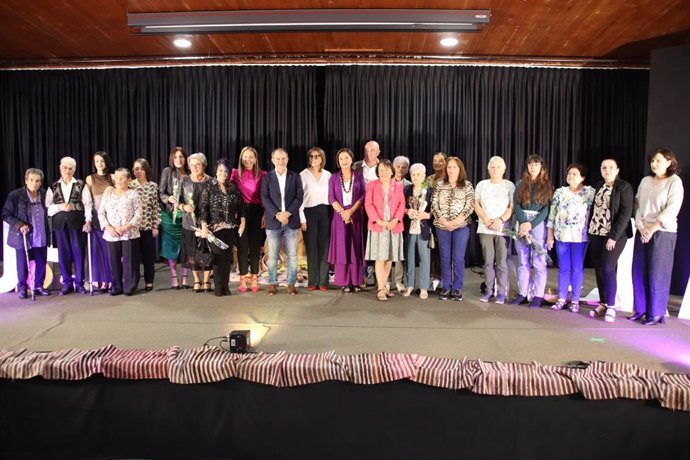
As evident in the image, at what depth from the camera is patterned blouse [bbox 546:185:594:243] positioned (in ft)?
14.4

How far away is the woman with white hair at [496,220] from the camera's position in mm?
4781

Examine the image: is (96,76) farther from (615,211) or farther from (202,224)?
(615,211)

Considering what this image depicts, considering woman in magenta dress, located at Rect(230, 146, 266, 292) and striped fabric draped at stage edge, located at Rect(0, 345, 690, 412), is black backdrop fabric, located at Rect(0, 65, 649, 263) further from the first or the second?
striped fabric draped at stage edge, located at Rect(0, 345, 690, 412)

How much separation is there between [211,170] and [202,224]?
2687 millimetres

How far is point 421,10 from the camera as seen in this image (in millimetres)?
4840

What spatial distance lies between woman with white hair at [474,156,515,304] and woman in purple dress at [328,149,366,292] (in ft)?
3.71

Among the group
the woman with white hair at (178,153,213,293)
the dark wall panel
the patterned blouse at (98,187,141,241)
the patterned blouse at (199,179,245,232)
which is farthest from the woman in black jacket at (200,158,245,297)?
the dark wall panel

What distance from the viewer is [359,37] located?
584 centimetres

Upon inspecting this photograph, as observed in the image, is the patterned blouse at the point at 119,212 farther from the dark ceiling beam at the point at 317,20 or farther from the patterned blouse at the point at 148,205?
the dark ceiling beam at the point at 317,20

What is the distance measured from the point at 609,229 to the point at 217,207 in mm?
3416

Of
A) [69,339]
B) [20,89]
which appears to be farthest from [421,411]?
[20,89]

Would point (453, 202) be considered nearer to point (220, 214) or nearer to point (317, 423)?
point (220, 214)

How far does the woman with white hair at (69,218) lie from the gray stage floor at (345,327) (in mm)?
283

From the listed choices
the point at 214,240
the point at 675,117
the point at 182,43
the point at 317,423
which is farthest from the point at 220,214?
the point at 675,117
